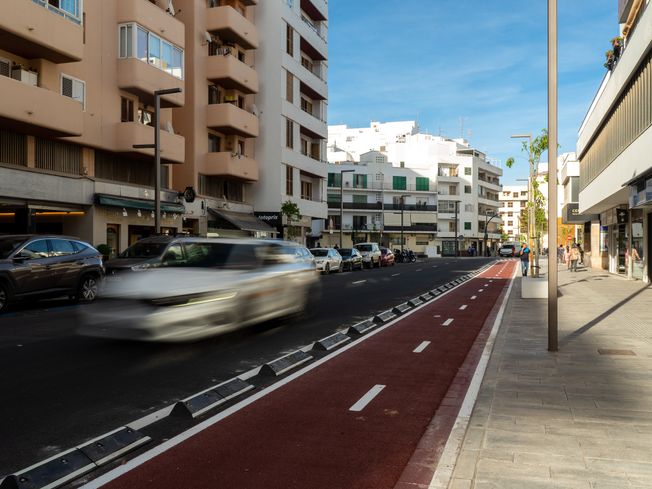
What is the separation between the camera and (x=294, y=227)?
45125mm

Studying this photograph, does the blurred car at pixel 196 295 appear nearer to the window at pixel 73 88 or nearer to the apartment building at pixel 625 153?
the apartment building at pixel 625 153

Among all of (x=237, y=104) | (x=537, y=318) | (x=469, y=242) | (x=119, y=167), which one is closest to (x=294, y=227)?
(x=237, y=104)

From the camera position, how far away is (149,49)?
2828 cm

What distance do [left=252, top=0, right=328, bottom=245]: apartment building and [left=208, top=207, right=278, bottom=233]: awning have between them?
1424mm

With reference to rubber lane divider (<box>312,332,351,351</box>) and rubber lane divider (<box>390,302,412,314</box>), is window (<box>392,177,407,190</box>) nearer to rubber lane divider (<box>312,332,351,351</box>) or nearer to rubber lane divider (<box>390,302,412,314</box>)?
rubber lane divider (<box>390,302,412,314</box>)

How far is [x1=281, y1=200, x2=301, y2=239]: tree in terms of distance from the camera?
4069cm

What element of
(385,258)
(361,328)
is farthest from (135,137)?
(385,258)

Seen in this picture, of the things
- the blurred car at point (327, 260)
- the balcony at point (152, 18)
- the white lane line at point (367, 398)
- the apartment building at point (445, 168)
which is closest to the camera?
the white lane line at point (367, 398)

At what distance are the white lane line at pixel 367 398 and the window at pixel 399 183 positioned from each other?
3603 inches

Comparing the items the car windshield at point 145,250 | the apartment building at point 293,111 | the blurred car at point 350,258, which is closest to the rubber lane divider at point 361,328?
the car windshield at point 145,250

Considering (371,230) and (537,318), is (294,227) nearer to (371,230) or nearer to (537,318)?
(537,318)

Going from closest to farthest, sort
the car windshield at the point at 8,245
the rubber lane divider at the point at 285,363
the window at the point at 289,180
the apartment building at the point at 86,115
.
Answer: the rubber lane divider at the point at 285,363 < the car windshield at the point at 8,245 < the apartment building at the point at 86,115 < the window at the point at 289,180

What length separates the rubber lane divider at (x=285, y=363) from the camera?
7840 mm

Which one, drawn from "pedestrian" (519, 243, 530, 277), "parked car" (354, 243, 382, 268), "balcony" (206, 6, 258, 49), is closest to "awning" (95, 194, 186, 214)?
"balcony" (206, 6, 258, 49)
